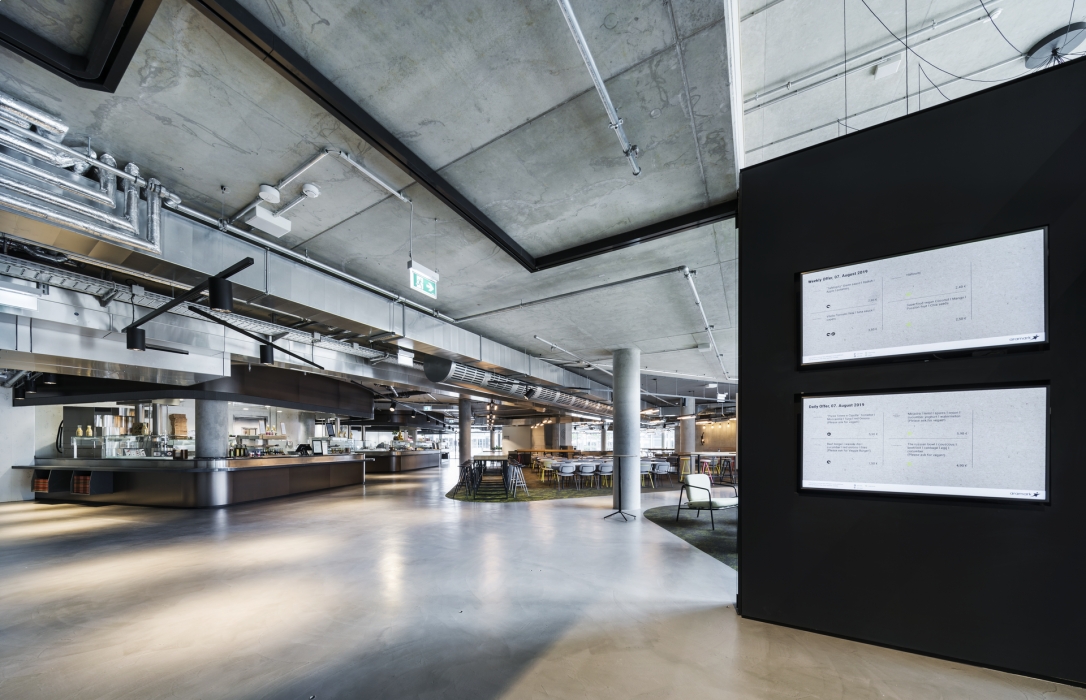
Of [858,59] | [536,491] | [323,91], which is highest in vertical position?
[858,59]

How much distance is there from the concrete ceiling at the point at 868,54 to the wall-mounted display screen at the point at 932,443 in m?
2.46

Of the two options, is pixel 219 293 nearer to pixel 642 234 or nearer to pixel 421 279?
pixel 421 279

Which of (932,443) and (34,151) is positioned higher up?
(34,151)

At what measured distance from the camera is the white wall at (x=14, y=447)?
9469 millimetres

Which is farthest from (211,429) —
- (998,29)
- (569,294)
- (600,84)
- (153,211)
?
(998,29)

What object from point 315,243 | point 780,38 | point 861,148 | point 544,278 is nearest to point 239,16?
point 315,243

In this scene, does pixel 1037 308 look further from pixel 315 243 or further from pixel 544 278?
pixel 315 243

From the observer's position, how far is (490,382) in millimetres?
9594

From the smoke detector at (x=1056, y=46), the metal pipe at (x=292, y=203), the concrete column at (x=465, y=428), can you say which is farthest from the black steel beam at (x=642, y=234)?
the concrete column at (x=465, y=428)

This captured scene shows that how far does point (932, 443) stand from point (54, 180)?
5.64 metres

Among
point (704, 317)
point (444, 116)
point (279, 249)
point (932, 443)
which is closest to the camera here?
point (932, 443)

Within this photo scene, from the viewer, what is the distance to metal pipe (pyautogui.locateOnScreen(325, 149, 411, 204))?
328cm

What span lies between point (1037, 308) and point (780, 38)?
2.32m

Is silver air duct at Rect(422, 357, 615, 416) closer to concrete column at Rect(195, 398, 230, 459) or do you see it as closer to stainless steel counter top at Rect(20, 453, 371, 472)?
stainless steel counter top at Rect(20, 453, 371, 472)
